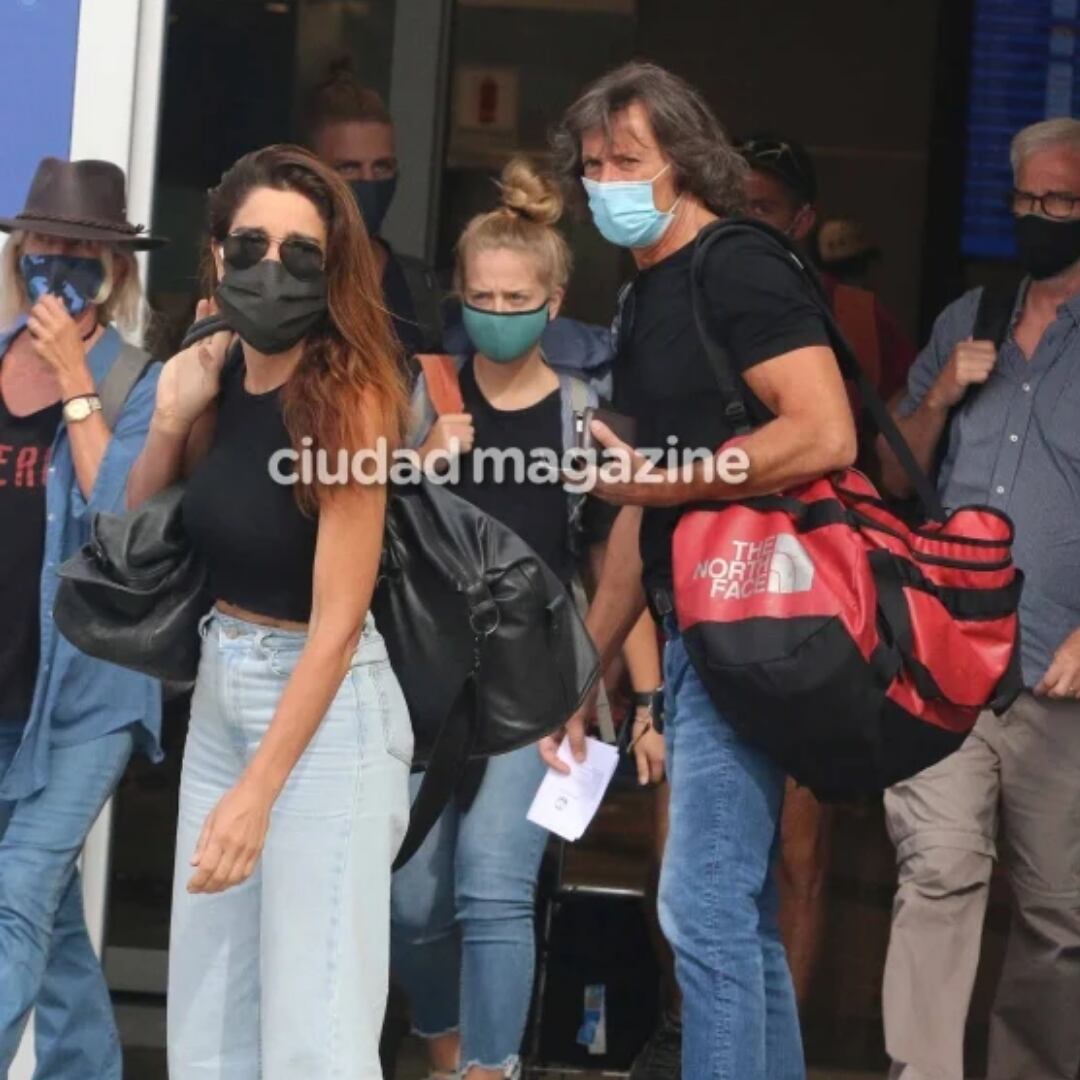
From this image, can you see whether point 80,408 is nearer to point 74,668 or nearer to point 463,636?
point 74,668

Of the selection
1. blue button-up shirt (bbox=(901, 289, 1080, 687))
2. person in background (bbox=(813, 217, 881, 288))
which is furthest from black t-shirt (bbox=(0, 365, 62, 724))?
person in background (bbox=(813, 217, 881, 288))

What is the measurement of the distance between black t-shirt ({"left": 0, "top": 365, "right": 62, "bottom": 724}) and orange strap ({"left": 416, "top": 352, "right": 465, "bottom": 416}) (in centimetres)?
80

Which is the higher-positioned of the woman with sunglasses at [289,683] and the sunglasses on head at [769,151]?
the sunglasses on head at [769,151]

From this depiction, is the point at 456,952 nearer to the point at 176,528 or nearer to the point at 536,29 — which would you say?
the point at 176,528

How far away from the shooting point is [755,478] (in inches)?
152

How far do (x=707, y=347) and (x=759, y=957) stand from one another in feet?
3.30

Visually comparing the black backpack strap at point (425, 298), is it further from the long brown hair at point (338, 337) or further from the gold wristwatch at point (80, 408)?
the long brown hair at point (338, 337)

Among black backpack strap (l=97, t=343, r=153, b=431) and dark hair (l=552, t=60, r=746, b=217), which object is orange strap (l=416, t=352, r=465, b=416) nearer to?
black backpack strap (l=97, t=343, r=153, b=431)

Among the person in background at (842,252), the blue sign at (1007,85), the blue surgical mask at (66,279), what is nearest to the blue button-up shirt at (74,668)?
the blue surgical mask at (66,279)

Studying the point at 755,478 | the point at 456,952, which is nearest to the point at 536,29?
the point at 456,952

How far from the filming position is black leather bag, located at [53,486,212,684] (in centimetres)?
377

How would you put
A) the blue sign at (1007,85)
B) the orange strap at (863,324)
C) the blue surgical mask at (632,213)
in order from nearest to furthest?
1. the blue surgical mask at (632,213)
2. the orange strap at (863,324)
3. the blue sign at (1007,85)

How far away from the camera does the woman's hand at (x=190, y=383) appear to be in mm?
3738

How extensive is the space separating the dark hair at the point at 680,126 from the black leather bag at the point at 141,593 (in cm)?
104
